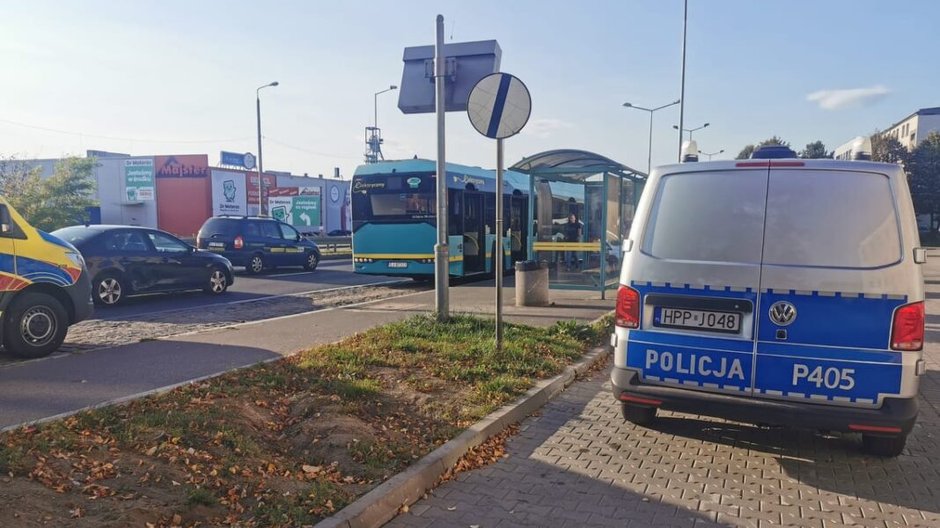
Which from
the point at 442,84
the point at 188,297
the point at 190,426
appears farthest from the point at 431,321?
the point at 188,297

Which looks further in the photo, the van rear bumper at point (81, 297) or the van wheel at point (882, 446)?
the van rear bumper at point (81, 297)

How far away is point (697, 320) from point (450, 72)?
7.47 m

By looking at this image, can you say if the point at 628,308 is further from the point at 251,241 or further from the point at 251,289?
the point at 251,241

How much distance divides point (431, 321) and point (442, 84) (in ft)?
10.8

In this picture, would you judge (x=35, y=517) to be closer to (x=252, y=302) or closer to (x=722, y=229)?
(x=722, y=229)

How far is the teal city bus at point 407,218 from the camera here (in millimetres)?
15859

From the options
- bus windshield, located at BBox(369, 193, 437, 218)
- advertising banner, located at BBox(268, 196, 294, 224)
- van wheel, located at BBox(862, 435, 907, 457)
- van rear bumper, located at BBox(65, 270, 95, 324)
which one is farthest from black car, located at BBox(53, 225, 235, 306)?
advertising banner, located at BBox(268, 196, 294, 224)

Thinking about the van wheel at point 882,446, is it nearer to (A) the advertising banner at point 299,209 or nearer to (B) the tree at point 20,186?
(B) the tree at point 20,186

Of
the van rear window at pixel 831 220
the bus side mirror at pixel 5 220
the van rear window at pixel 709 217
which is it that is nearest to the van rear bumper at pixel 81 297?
the bus side mirror at pixel 5 220

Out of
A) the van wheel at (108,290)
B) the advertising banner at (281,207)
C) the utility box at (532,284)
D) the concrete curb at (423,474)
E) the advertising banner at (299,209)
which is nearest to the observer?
the concrete curb at (423,474)

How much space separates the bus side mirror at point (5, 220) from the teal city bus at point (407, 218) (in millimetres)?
9338

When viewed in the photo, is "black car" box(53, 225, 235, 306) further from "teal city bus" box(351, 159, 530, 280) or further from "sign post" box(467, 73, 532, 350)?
"sign post" box(467, 73, 532, 350)

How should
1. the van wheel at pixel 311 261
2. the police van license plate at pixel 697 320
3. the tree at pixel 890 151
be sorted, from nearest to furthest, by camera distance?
1. the police van license plate at pixel 697 320
2. the van wheel at pixel 311 261
3. the tree at pixel 890 151

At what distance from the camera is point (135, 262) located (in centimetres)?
1248
